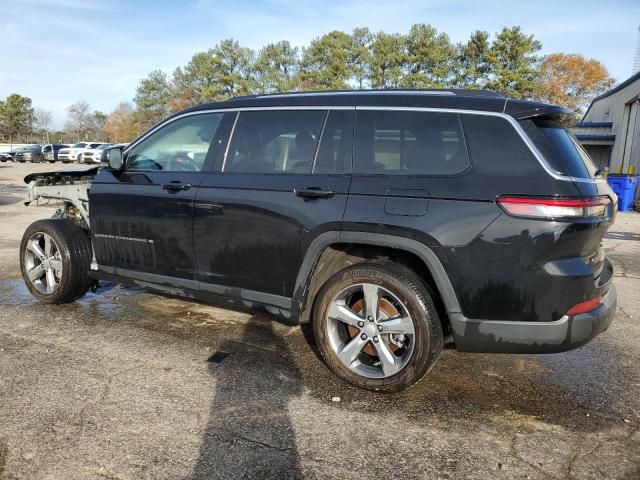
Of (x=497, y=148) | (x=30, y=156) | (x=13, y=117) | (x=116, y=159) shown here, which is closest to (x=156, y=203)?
(x=116, y=159)

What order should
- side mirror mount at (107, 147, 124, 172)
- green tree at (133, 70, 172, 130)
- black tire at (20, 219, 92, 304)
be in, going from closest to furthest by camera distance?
side mirror mount at (107, 147, 124, 172) → black tire at (20, 219, 92, 304) → green tree at (133, 70, 172, 130)

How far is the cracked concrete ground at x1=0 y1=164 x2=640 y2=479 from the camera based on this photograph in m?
2.55

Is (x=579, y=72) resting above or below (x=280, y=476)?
above

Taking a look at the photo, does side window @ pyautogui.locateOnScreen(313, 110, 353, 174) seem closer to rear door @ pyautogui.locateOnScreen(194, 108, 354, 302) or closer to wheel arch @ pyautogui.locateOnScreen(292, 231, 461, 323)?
rear door @ pyautogui.locateOnScreen(194, 108, 354, 302)

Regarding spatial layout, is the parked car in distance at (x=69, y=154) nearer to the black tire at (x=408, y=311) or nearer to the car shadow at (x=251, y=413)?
the car shadow at (x=251, y=413)

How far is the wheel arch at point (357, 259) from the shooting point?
3.06 meters

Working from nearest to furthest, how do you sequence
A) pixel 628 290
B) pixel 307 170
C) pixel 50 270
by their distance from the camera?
pixel 307 170 < pixel 50 270 < pixel 628 290

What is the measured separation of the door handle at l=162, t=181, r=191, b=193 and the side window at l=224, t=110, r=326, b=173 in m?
0.35

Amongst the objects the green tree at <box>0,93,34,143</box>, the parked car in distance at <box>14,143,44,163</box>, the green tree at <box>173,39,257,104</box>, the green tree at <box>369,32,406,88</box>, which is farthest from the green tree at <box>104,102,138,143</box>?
the green tree at <box>369,32,406,88</box>

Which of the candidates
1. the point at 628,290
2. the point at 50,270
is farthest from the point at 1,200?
the point at 628,290

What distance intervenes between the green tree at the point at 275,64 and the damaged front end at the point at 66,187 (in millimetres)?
55324

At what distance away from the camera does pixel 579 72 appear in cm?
5638

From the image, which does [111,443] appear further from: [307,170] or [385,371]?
[307,170]

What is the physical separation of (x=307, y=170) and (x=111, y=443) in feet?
6.71
